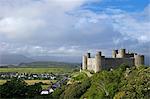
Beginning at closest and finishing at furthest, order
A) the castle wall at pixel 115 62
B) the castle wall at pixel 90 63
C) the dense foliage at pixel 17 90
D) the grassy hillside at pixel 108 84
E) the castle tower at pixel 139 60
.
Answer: the grassy hillside at pixel 108 84, the dense foliage at pixel 17 90, the castle tower at pixel 139 60, the castle wall at pixel 115 62, the castle wall at pixel 90 63

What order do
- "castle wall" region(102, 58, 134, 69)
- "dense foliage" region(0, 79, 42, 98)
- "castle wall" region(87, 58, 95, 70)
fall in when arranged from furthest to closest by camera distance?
"castle wall" region(87, 58, 95, 70)
"castle wall" region(102, 58, 134, 69)
"dense foliage" region(0, 79, 42, 98)

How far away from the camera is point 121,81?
42.9m

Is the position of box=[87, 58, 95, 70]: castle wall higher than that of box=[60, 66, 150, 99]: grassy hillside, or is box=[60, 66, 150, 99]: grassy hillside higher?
box=[87, 58, 95, 70]: castle wall

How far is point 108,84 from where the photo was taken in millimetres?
43719

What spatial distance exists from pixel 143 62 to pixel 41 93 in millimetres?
13668

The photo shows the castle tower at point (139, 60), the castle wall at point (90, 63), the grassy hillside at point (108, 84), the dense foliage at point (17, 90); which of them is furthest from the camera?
the castle wall at point (90, 63)

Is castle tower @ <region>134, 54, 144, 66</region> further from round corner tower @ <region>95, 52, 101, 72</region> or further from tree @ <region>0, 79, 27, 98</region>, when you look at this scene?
tree @ <region>0, 79, 27, 98</region>

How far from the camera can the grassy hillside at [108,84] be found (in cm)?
3875

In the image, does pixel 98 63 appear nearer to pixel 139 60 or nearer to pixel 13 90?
pixel 139 60

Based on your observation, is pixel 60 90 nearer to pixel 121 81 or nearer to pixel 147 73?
pixel 121 81

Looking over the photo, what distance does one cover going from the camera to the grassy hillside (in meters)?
38.8

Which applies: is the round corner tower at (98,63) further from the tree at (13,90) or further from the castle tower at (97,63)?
the tree at (13,90)

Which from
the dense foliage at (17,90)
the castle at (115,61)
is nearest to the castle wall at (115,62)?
the castle at (115,61)

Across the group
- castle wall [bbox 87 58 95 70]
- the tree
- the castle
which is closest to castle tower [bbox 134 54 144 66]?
the castle
